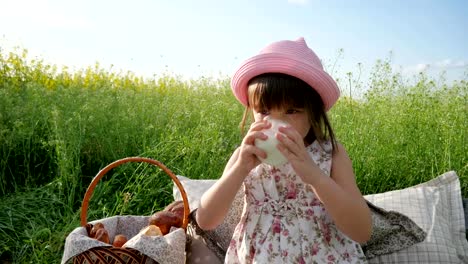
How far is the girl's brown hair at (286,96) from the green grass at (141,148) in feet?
4.28

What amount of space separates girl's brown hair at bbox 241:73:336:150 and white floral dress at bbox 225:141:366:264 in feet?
0.44

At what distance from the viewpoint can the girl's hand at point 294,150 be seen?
5.29ft

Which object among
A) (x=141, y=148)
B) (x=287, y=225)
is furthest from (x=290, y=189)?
(x=141, y=148)

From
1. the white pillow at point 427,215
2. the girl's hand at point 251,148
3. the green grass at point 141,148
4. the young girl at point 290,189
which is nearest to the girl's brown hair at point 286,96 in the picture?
the young girl at point 290,189

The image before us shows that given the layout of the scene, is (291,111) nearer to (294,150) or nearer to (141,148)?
(294,150)

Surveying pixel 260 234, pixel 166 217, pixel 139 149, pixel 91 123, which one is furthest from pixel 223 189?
pixel 91 123

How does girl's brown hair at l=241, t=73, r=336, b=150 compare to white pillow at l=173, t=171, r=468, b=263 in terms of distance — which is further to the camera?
white pillow at l=173, t=171, r=468, b=263

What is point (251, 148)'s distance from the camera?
1669 millimetres

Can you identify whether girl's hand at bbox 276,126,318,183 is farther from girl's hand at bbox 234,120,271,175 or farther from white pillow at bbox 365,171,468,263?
white pillow at bbox 365,171,468,263

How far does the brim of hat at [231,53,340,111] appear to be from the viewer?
1804 mm

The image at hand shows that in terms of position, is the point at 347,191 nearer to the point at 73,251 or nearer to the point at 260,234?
the point at 260,234

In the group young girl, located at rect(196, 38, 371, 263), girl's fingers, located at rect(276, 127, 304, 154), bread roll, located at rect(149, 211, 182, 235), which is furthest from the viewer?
bread roll, located at rect(149, 211, 182, 235)

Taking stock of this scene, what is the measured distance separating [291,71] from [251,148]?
300mm

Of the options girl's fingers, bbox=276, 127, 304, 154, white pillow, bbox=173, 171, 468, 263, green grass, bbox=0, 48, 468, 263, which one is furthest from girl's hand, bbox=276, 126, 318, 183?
green grass, bbox=0, 48, 468, 263
